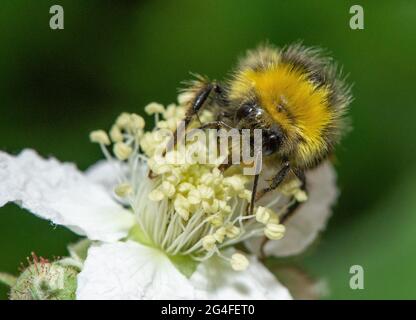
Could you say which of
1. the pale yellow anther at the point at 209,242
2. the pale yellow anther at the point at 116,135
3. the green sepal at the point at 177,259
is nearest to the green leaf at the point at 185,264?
the green sepal at the point at 177,259

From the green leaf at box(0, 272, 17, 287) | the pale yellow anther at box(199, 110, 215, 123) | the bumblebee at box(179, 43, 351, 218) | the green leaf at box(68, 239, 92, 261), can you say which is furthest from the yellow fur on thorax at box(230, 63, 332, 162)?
the green leaf at box(0, 272, 17, 287)

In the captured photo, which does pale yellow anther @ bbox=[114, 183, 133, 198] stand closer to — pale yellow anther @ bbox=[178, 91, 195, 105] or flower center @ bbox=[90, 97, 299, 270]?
flower center @ bbox=[90, 97, 299, 270]

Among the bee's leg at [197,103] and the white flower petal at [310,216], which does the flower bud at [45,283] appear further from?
the white flower petal at [310,216]

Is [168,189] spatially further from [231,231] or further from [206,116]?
[206,116]

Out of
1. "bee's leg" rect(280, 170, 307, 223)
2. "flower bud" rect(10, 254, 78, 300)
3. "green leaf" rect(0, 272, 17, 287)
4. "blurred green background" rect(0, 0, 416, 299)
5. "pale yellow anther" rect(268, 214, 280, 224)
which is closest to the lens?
"flower bud" rect(10, 254, 78, 300)

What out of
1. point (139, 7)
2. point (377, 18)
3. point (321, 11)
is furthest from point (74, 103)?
point (377, 18)

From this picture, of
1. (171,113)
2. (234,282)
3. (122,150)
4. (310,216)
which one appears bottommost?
(234,282)

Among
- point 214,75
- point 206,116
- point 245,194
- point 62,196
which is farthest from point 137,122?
point 214,75
